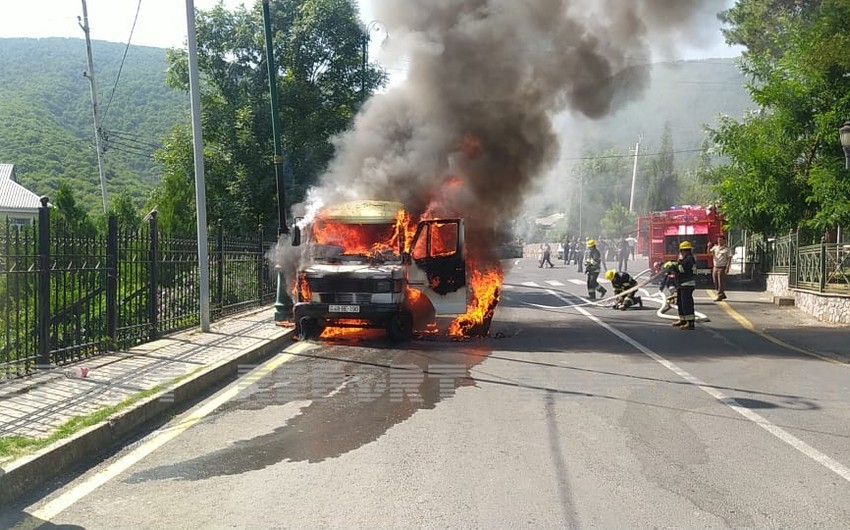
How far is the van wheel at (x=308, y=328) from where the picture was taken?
12.3m

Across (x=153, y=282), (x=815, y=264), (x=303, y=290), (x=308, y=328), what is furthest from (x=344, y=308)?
(x=815, y=264)

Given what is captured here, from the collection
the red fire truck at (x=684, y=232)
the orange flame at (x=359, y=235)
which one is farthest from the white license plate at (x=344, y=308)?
the red fire truck at (x=684, y=232)

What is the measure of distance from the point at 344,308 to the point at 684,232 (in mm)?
18361

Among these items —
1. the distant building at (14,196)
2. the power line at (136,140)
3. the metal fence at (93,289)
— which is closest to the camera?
the metal fence at (93,289)

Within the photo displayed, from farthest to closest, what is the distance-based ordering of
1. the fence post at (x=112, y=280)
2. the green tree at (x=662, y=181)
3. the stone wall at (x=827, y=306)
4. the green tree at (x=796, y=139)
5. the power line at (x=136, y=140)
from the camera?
1. the green tree at (x=662, y=181)
2. the power line at (x=136, y=140)
3. the green tree at (x=796, y=139)
4. the stone wall at (x=827, y=306)
5. the fence post at (x=112, y=280)

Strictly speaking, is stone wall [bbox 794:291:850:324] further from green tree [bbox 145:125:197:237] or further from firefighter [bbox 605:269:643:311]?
green tree [bbox 145:125:197:237]

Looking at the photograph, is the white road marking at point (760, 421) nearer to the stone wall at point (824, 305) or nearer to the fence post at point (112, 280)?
the stone wall at point (824, 305)

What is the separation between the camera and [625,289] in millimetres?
18453

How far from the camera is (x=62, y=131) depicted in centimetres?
6919

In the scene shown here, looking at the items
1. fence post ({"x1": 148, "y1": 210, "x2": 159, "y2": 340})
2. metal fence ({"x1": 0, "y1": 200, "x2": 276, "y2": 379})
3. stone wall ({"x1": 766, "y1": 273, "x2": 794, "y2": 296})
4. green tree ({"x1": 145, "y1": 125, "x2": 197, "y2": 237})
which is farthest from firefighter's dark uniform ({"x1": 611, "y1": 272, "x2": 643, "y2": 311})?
green tree ({"x1": 145, "y1": 125, "x2": 197, "y2": 237})

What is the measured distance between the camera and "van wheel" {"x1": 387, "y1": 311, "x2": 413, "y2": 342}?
458 inches

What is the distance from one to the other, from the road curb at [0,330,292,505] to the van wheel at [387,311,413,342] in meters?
3.31

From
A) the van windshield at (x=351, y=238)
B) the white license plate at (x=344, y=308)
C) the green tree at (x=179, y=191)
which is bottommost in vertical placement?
the white license plate at (x=344, y=308)

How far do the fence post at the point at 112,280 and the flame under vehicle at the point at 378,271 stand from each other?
291 cm
